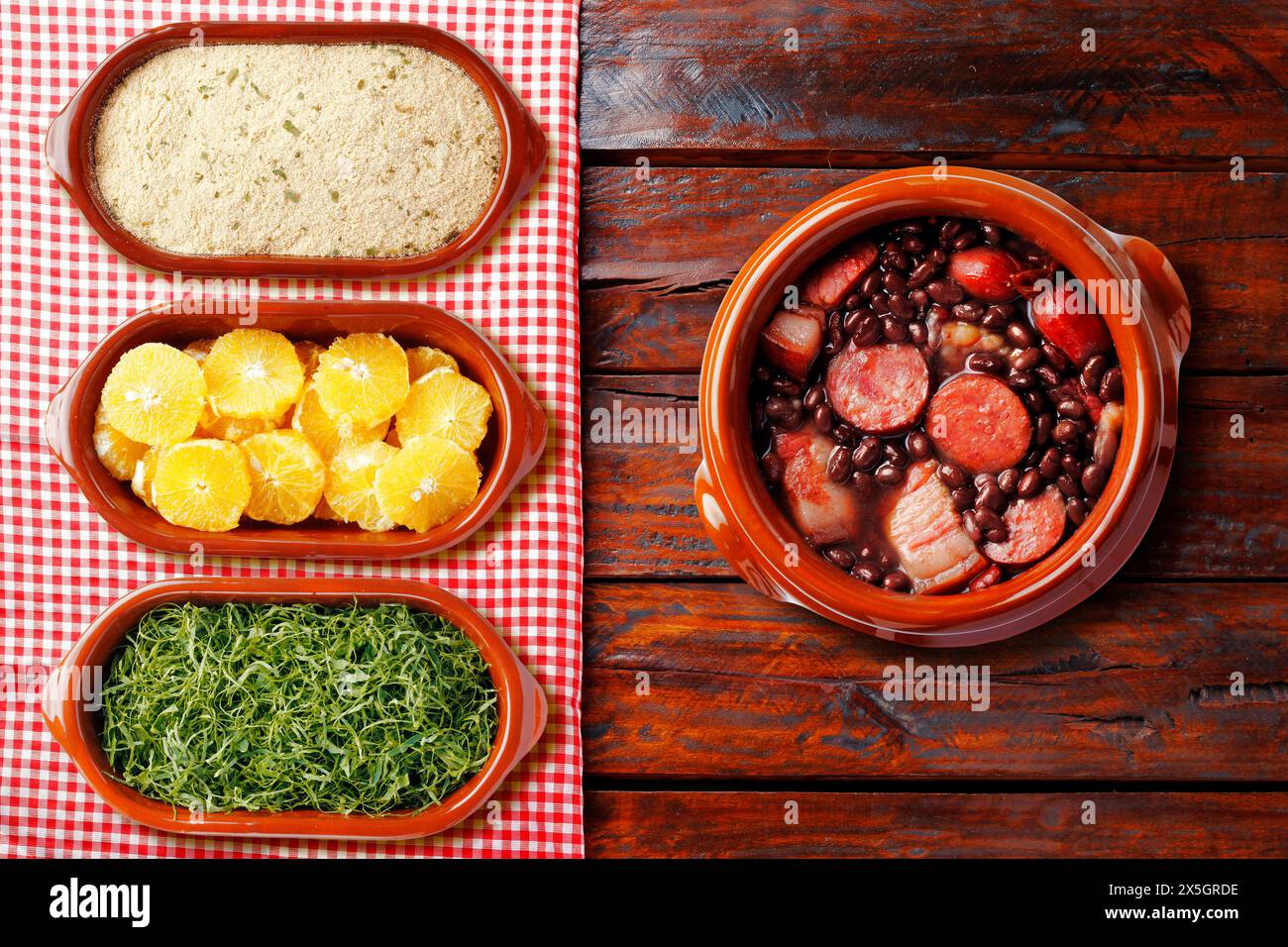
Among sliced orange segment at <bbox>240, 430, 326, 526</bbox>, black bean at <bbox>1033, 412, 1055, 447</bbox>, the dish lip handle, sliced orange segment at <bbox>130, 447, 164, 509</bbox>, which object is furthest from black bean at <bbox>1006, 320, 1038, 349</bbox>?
sliced orange segment at <bbox>130, 447, 164, 509</bbox>

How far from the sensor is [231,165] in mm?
2141

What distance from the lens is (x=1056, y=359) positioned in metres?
1.94

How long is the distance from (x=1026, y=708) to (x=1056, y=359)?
0.78 metres

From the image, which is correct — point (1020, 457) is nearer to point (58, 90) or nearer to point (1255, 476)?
point (1255, 476)

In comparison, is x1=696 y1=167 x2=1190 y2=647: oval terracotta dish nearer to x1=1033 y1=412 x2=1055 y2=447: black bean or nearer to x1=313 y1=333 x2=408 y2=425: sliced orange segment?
x1=1033 y1=412 x2=1055 y2=447: black bean

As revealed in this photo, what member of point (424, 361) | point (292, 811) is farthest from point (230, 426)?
point (292, 811)

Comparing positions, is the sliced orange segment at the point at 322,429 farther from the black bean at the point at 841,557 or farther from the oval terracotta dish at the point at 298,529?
the black bean at the point at 841,557

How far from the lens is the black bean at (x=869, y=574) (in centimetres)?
193

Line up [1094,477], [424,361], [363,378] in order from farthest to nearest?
[424,361] → [363,378] → [1094,477]

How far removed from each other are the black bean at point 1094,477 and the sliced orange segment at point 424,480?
123cm

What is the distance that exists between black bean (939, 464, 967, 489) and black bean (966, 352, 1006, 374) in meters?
0.20

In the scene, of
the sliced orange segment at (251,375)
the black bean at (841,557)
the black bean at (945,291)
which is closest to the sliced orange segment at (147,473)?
the sliced orange segment at (251,375)

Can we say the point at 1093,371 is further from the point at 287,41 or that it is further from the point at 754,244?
the point at 287,41

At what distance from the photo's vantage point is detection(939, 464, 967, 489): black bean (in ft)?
6.40
